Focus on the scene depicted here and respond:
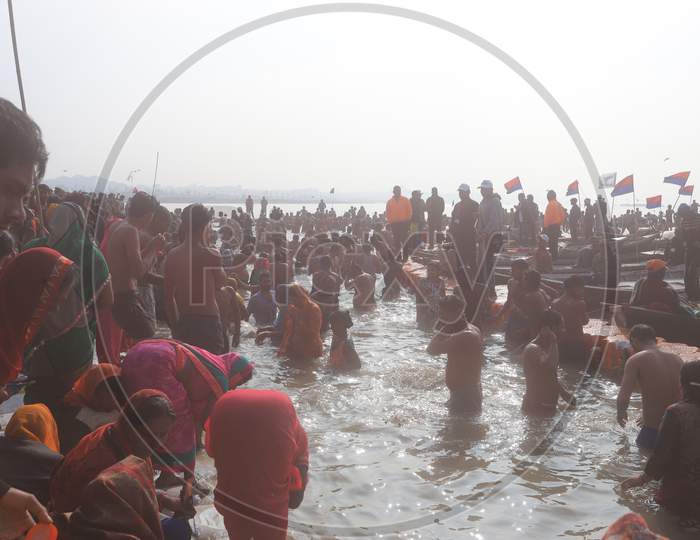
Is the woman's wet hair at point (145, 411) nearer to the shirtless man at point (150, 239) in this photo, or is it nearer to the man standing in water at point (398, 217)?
the shirtless man at point (150, 239)

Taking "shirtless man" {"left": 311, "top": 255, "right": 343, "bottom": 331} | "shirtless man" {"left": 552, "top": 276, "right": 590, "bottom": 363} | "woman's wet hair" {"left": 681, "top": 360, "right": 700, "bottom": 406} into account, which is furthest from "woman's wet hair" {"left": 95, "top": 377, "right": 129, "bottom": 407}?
"shirtless man" {"left": 311, "top": 255, "right": 343, "bottom": 331}

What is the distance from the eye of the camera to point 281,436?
9.53ft

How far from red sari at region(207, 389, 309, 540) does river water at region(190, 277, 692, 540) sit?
74cm

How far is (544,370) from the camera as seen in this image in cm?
593

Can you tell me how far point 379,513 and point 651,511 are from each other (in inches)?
75.8

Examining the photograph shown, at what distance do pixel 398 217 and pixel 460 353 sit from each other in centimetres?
1024

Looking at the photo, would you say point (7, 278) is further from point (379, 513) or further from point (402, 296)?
point (402, 296)

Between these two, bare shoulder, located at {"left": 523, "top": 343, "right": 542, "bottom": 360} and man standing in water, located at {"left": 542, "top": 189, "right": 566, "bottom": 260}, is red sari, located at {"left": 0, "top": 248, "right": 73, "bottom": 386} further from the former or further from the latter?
man standing in water, located at {"left": 542, "top": 189, "right": 566, "bottom": 260}

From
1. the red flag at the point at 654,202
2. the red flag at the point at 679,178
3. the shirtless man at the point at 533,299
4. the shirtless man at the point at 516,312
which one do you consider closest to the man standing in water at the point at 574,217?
the red flag at the point at 679,178

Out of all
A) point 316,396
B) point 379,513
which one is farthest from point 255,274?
point 379,513

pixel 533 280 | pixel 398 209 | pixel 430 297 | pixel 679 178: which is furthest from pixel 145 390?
pixel 679 178

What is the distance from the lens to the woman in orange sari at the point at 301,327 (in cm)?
825

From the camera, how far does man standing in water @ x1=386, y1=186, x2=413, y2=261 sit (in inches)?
618

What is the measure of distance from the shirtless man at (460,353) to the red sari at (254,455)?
10.9ft
